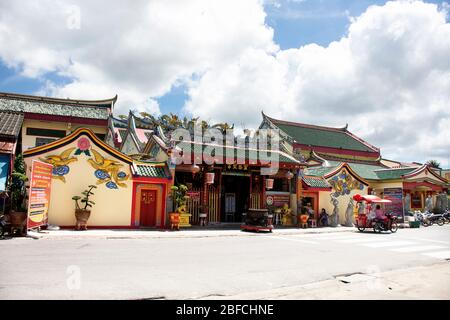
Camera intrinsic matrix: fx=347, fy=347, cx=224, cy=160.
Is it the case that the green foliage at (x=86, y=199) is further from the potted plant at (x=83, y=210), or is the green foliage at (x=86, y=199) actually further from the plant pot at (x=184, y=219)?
the plant pot at (x=184, y=219)

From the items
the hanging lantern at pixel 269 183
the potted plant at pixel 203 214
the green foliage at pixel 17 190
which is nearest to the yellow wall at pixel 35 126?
the potted plant at pixel 203 214

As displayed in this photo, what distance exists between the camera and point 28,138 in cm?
2730

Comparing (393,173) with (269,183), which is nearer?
(269,183)

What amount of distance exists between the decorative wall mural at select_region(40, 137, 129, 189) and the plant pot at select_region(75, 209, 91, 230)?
1616 mm

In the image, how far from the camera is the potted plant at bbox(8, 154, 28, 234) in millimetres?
12156

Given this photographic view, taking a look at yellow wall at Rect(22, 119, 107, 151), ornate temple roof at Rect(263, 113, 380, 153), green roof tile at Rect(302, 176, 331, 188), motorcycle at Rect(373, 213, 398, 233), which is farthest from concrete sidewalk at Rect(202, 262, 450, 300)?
ornate temple roof at Rect(263, 113, 380, 153)

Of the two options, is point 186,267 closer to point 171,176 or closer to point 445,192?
point 171,176

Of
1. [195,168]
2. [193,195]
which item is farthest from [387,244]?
[193,195]

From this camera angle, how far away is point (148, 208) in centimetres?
1739

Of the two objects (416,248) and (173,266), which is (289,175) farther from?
(173,266)

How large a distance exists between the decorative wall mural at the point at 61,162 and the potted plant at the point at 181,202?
4817 mm

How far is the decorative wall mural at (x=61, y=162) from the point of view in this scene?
49.4ft

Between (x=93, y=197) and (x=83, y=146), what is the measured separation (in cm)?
237

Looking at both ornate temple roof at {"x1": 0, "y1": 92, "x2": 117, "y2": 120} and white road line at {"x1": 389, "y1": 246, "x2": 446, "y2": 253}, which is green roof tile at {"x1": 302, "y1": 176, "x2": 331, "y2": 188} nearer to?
white road line at {"x1": 389, "y1": 246, "x2": 446, "y2": 253}
